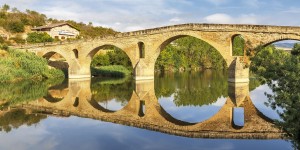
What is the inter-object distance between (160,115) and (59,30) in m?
48.3

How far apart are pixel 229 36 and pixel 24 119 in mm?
18661

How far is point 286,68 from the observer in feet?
25.7

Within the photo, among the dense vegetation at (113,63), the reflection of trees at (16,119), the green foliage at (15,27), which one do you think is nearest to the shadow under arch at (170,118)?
the reflection of trees at (16,119)

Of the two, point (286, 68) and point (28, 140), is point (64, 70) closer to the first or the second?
point (28, 140)

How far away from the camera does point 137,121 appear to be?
1443cm

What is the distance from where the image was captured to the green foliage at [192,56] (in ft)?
172

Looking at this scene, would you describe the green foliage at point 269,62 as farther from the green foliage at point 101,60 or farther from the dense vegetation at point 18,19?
the dense vegetation at point 18,19

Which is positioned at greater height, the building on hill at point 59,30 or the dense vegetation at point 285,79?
the building on hill at point 59,30

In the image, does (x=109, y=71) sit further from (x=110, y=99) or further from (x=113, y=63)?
(x=110, y=99)

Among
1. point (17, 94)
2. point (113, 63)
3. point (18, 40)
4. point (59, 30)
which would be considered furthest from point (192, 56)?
point (17, 94)

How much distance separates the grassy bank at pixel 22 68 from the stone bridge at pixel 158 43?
281cm

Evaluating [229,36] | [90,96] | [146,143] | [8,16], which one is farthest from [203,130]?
[8,16]

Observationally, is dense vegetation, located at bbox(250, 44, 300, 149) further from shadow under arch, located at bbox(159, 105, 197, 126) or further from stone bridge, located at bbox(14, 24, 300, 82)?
stone bridge, located at bbox(14, 24, 300, 82)

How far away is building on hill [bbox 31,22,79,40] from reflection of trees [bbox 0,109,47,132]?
44680 millimetres
